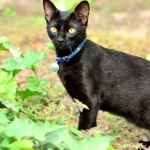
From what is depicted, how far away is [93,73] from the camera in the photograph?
14.1ft

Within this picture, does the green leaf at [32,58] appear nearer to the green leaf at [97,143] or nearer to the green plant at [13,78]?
the green plant at [13,78]

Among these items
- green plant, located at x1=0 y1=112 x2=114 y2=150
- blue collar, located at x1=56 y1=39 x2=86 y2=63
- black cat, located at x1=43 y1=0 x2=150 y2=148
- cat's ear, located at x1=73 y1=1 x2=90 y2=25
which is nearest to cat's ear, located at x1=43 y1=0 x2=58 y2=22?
black cat, located at x1=43 y1=0 x2=150 y2=148

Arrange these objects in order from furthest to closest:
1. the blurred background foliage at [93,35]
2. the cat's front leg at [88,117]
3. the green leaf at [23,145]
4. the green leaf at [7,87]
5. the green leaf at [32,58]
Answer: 1. the green leaf at [32,58]
2. the blurred background foliage at [93,35]
3. the cat's front leg at [88,117]
4. the green leaf at [7,87]
5. the green leaf at [23,145]

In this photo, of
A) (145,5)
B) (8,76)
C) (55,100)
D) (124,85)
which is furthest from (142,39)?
(8,76)

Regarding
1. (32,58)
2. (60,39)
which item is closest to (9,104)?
(60,39)

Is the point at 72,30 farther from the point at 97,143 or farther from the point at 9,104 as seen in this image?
the point at 97,143

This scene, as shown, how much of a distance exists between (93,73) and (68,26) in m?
0.44

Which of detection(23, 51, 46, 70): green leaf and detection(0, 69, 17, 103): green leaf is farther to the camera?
detection(23, 51, 46, 70): green leaf

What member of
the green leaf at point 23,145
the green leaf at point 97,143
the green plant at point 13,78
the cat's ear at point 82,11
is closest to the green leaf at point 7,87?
the green plant at point 13,78

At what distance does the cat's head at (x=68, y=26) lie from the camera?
419 cm

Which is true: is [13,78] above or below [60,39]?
below

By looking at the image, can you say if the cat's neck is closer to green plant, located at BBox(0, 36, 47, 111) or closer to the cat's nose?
the cat's nose

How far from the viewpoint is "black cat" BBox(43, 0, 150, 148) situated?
13.9 feet

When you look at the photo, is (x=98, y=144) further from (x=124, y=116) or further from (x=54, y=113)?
(x=54, y=113)
